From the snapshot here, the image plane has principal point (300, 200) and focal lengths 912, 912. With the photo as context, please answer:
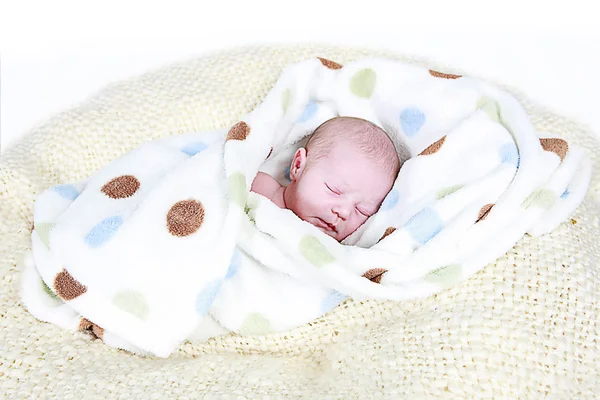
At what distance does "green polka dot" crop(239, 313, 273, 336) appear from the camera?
1519mm

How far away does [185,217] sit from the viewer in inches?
59.8

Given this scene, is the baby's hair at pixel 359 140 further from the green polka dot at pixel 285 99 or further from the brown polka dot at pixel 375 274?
the brown polka dot at pixel 375 274

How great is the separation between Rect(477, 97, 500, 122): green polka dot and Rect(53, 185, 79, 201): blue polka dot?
769 mm

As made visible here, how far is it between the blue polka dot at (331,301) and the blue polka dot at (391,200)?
0.58ft

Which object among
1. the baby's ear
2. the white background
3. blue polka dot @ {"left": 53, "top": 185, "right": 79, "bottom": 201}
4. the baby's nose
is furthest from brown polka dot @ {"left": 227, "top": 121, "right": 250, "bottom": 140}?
the white background

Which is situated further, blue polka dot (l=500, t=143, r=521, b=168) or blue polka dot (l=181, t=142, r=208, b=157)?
blue polka dot (l=181, t=142, r=208, b=157)

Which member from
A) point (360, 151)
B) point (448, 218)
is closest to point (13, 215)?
point (360, 151)

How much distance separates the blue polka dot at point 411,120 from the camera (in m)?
1.73

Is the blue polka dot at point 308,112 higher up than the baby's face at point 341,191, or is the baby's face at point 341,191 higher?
the blue polka dot at point 308,112

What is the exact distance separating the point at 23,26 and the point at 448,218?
1642 mm

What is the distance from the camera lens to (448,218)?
1.53 m

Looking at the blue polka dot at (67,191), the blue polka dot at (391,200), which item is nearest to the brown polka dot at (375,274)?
the blue polka dot at (391,200)

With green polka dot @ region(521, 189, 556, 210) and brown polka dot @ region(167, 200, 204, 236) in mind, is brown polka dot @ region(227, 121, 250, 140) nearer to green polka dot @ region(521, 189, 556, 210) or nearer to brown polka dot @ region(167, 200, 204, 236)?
brown polka dot @ region(167, 200, 204, 236)

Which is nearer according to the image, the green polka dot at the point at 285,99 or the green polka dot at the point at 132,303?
the green polka dot at the point at 132,303
